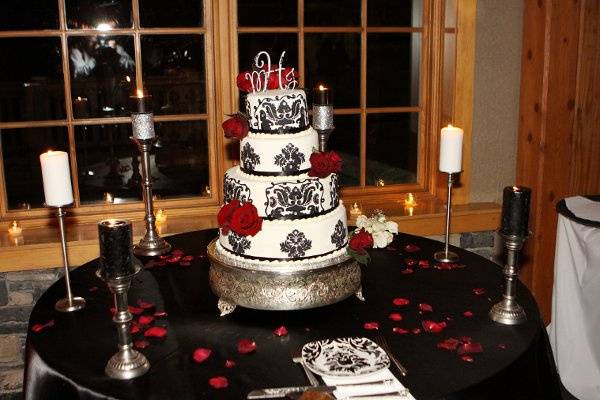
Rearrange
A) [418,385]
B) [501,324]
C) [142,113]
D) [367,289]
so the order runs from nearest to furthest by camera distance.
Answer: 1. [418,385]
2. [501,324]
3. [367,289]
4. [142,113]

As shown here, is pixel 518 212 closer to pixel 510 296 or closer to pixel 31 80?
pixel 510 296

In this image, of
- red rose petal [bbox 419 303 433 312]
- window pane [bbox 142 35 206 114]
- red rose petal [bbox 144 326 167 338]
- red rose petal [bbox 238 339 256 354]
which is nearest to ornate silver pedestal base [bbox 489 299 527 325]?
red rose petal [bbox 419 303 433 312]

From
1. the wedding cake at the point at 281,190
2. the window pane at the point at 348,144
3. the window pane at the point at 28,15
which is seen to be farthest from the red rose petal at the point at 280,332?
the window pane at the point at 28,15

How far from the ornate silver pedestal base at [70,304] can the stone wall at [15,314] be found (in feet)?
2.58

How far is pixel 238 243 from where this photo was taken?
1.64 m

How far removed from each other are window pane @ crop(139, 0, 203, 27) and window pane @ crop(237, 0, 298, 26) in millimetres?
183

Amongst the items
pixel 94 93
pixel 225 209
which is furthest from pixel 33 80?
pixel 225 209

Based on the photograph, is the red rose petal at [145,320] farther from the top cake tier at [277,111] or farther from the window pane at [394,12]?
the window pane at [394,12]

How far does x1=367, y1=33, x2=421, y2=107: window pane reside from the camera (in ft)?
9.59

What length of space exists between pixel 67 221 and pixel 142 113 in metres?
0.90

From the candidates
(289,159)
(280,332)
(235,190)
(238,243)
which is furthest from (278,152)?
(280,332)

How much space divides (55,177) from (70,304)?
34cm

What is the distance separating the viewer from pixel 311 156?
1.61 meters

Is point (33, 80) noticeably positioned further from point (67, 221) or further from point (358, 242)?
point (358, 242)
